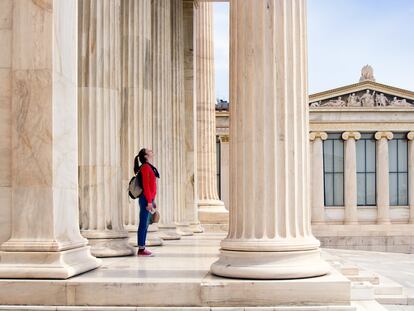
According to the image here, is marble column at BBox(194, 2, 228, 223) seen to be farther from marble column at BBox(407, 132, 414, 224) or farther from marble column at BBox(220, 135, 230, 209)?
marble column at BBox(407, 132, 414, 224)

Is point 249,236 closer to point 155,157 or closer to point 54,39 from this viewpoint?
point 54,39

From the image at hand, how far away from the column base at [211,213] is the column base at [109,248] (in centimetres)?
3745

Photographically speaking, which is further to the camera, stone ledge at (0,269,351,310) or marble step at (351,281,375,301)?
marble step at (351,281,375,301)

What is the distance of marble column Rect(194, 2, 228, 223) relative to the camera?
73.4 metres

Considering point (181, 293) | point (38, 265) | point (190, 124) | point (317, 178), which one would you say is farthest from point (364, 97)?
point (181, 293)

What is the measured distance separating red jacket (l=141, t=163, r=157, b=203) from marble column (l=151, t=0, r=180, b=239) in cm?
1478

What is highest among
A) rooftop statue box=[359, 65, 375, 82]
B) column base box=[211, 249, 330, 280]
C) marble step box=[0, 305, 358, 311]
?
rooftop statue box=[359, 65, 375, 82]

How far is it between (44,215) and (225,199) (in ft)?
335

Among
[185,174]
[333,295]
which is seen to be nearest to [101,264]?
[333,295]

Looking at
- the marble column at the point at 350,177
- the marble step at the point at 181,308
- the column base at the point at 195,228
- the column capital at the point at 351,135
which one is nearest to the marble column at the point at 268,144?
the marble step at the point at 181,308

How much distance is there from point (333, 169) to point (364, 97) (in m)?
13.1

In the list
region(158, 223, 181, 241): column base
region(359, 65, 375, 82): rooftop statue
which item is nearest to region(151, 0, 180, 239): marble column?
region(158, 223, 181, 241): column base

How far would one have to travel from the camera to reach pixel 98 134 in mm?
32562

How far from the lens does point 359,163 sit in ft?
422
